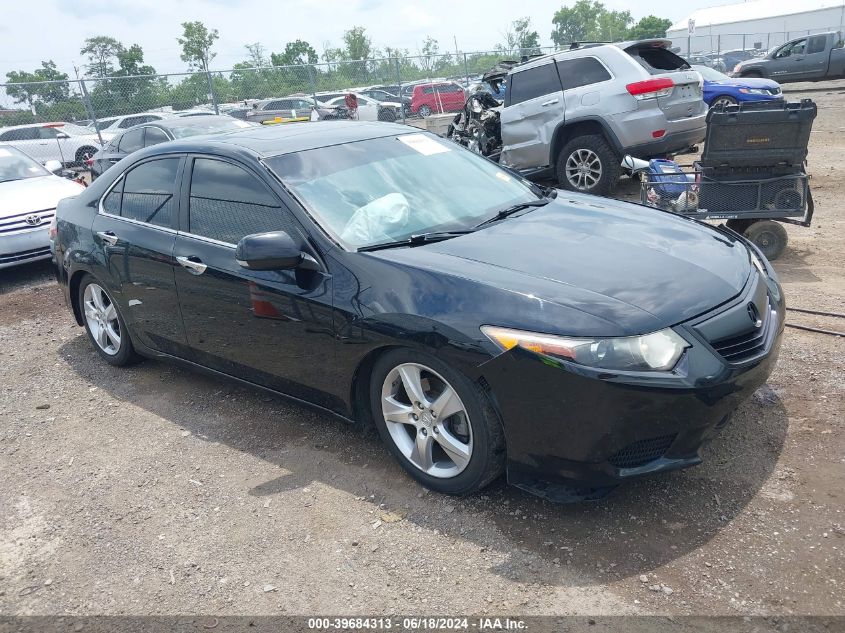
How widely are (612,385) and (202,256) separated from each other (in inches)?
95.6

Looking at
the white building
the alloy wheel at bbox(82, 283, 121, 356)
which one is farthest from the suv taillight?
the white building

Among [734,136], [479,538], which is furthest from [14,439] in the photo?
[734,136]

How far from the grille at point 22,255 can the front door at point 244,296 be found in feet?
15.7

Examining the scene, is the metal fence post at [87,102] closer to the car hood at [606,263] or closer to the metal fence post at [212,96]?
the metal fence post at [212,96]

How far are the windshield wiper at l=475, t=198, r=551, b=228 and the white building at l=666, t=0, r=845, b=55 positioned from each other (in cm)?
4886

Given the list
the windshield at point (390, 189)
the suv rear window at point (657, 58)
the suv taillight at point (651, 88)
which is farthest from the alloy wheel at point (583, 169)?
the windshield at point (390, 189)

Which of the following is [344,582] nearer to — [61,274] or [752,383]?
[752,383]

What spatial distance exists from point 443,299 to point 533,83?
7709 millimetres

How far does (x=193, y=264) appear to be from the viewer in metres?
4.04

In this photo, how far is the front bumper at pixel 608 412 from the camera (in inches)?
A: 106

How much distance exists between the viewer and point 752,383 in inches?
115

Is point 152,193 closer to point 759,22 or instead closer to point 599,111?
point 599,111

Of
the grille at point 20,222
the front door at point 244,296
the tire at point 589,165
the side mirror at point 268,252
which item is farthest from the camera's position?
the tire at point 589,165

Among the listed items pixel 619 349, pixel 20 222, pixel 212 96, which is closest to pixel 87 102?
pixel 212 96
